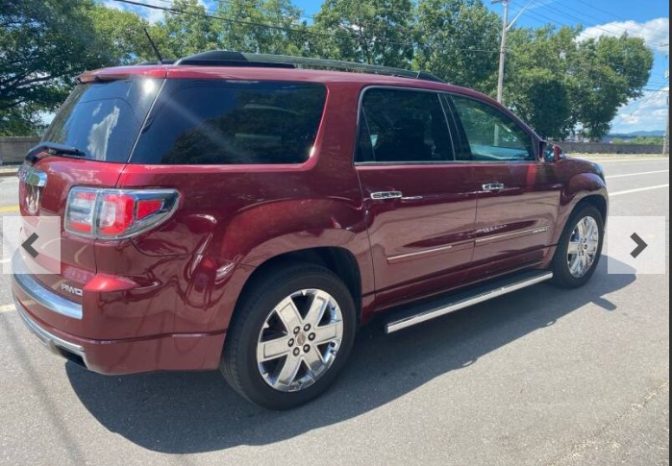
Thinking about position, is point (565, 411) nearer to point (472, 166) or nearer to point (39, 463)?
point (472, 166)

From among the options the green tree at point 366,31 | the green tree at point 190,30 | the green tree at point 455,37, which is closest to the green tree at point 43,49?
the green tree at point 190,30

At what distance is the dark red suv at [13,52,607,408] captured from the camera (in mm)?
2363

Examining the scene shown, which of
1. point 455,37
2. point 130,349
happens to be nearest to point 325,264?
point 130,349

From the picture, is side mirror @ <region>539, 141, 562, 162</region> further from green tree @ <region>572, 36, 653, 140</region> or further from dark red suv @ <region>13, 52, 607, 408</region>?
green tree @ <region>572, 36, 653, 140</region>

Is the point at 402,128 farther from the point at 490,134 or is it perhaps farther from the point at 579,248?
the point at 579,248

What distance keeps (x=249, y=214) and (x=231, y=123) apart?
0.50m

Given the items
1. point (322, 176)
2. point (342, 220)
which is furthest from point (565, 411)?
point (322, 176)

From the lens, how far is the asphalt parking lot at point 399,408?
2555 millimetres

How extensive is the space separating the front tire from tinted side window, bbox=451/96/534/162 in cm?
165

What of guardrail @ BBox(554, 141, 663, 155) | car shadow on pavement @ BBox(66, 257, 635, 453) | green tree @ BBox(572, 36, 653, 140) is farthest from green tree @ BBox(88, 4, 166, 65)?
green tree @ BBox(572, 36, 653, 140)

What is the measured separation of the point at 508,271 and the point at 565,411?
1554mm

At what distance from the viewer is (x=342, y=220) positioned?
293 centimetres

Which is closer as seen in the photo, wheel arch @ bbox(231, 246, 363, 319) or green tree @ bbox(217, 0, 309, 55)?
wheel arch @ bbox(231, 246, 363, 319)

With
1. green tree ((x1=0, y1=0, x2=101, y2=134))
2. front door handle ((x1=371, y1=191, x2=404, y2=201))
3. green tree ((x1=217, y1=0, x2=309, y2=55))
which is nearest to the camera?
front door handle ((x1=371, y1=191, x2=404, y2=201))
